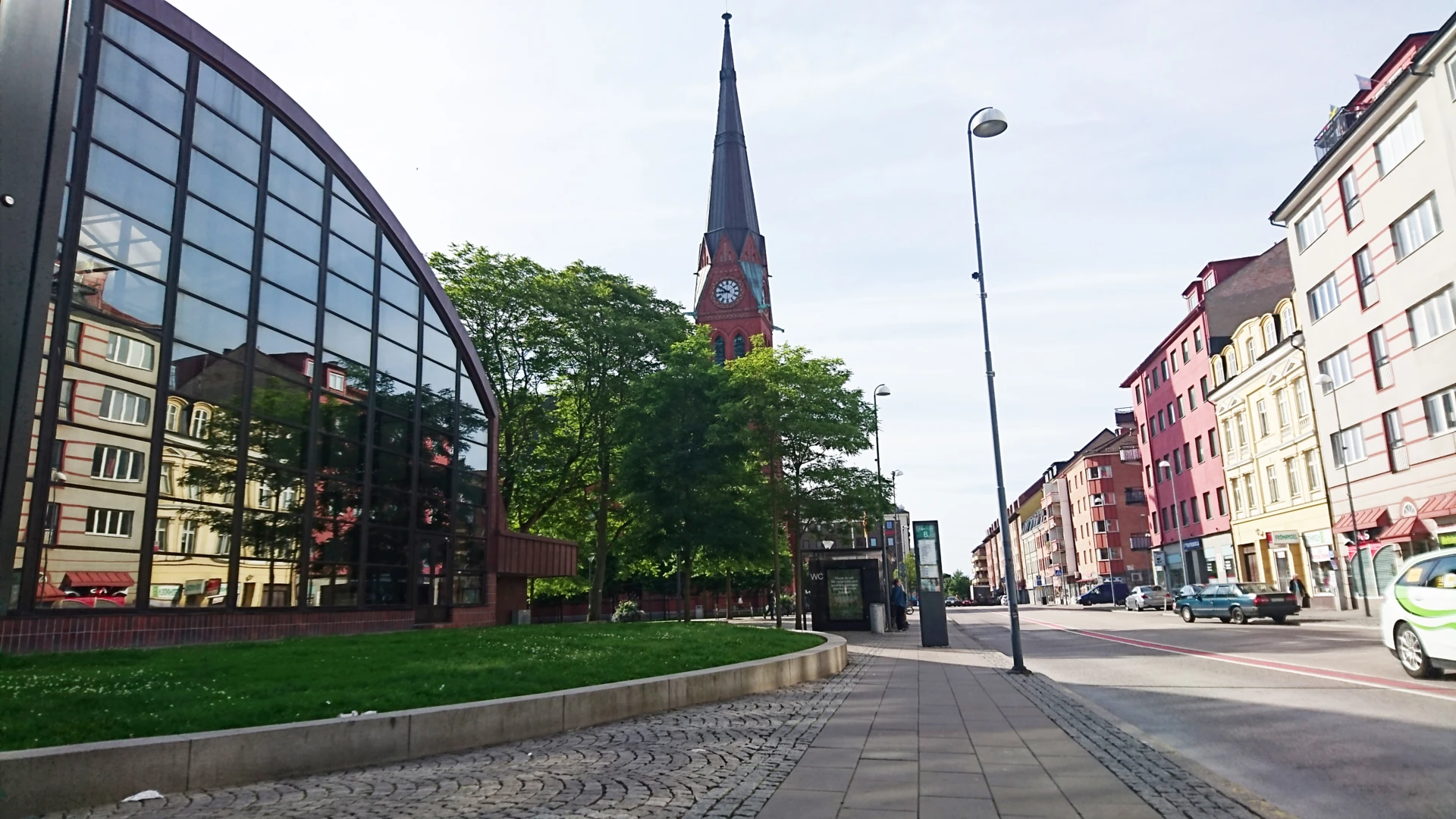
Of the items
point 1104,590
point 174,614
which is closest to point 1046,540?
point 1104,590

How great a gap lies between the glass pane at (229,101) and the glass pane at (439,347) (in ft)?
23.7

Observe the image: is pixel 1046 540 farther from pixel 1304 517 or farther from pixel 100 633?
pixel 100 633

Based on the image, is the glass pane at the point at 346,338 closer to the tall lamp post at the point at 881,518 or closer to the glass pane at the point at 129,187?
the glass pane at the point at 129,187

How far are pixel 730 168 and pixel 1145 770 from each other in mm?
81613

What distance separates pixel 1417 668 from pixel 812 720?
27.8 feet

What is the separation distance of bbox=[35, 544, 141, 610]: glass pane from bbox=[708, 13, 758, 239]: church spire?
72833 mm

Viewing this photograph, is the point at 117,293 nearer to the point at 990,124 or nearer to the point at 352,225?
the point at 352,225

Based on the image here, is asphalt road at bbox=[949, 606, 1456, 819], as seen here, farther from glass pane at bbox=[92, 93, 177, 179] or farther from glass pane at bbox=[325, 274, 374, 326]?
glass pane at bbox=[92, 93, 177, 179]

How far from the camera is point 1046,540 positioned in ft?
362

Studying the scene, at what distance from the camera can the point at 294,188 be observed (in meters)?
21.0

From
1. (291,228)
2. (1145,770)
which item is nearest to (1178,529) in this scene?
(291,228)

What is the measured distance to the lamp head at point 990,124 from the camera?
16.5m

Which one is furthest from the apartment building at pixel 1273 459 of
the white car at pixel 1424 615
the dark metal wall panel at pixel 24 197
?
the dark metal wall panel at pixel 24 197

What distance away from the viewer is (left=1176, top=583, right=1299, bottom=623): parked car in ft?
98.1
